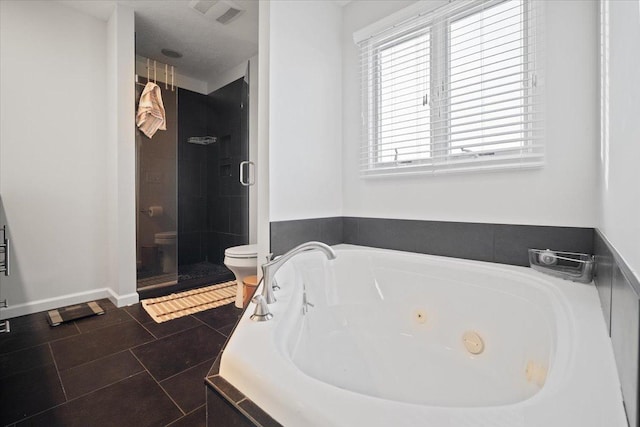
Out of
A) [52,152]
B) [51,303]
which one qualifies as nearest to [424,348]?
[51,303]

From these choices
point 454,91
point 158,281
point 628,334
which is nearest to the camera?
point 628,334

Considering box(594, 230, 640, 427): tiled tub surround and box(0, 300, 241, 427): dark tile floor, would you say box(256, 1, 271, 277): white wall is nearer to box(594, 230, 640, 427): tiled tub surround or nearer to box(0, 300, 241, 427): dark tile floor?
box(0, 300, 241, 427): dark tile floor

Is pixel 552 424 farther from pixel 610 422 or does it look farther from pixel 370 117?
pixel 370 117

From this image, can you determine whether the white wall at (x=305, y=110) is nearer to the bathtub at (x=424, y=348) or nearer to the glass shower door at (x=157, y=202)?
the bathtub at (x=424, y=348)

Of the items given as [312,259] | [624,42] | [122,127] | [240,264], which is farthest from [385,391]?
[122,127]

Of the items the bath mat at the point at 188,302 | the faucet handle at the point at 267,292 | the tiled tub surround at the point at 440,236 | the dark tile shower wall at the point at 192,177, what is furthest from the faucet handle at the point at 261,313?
the dark tile shower wall at the point at 192,177

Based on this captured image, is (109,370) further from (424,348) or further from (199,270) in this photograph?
(199,270)

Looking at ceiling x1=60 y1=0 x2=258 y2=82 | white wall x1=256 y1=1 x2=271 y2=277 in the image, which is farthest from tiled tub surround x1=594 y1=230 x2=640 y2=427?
ceiling x1=60 y1=0 x2=258 y2=82

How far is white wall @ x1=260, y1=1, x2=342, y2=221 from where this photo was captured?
6.35ft

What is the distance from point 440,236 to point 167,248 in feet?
8.63

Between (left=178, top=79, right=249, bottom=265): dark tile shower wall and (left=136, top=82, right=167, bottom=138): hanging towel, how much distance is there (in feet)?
2.89

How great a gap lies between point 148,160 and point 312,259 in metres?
2.10

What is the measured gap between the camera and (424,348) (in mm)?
1410

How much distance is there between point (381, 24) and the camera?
6.85 ft
